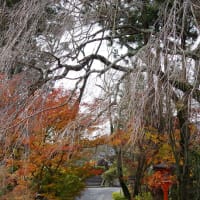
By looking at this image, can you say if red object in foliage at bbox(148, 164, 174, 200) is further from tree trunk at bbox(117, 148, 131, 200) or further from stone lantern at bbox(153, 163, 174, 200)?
tree trunk at bbox(117, 148, 131, 200)

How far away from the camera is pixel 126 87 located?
3658 mm

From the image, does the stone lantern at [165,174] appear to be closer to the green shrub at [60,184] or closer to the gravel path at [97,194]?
the green shrub at [60,184]

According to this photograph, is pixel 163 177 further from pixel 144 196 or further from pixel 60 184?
Result: pixel 60 184

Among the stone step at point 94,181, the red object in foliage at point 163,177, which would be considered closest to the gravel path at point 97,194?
the stone step at point 94,181

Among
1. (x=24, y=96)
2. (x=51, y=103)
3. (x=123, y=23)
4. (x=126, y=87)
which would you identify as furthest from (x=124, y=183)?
(x=126, y=87)

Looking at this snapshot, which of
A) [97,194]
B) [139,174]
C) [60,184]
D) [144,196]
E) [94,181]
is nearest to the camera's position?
[60,184]

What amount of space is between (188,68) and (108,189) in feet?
43.6

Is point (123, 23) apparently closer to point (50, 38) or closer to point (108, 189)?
point (50, 38)

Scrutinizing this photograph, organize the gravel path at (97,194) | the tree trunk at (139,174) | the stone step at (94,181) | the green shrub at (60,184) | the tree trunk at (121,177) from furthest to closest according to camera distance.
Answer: the stone step at (94,181) < the gravel path at (97,194) < the tree trunk at (121,177) < the tree trunk at (139,174) < the green shrub at (60,184)

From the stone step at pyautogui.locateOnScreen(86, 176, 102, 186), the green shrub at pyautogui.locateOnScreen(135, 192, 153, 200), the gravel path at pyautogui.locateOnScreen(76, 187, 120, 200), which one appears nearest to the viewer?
the green shrub at pyautogui.locateOnScreen(135, 192, 153, 200)

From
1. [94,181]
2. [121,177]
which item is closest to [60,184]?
[121,177]

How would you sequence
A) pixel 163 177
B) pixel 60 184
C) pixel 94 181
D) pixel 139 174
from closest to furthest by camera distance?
pixel 163 177 < pixel 60 184 < pixel 139 174 < pixel 94 181

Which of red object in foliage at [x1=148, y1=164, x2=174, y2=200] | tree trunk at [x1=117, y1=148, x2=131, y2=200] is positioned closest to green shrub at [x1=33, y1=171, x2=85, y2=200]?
tree trunk at [x1=117, y1=148, x2=131, y2=200]

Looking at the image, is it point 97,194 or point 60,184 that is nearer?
point 60,184
